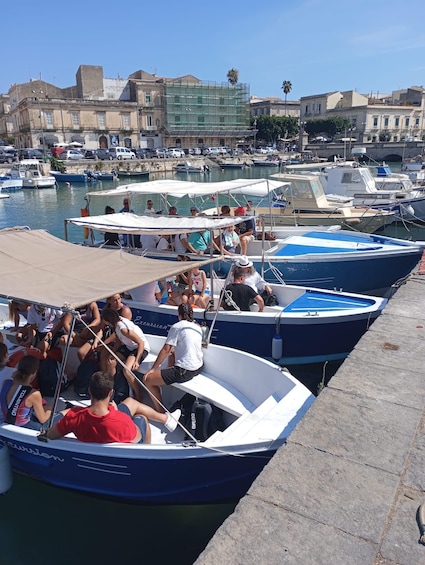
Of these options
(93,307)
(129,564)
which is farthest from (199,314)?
(129,564)

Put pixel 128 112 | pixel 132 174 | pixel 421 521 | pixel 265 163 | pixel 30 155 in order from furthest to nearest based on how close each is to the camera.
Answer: pixel 128 112 < pixel 265 163 < pixel 30 155 < pixel 132 174 < pixel 421 521

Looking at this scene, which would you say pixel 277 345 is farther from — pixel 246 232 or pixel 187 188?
pixel 246 232

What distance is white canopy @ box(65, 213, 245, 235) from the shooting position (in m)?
7.48

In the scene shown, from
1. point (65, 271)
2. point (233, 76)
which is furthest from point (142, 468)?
point (233, 76)

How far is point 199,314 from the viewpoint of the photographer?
7.75 meters

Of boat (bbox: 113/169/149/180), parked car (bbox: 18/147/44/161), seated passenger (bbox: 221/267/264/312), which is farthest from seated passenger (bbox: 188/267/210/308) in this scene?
parked car (bbox: 18/147/44/161)

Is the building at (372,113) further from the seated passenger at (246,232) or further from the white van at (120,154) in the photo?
the seated passenger at (246,232)

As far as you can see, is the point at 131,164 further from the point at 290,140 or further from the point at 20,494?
the point at 20,494

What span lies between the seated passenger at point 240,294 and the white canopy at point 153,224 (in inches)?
34.4

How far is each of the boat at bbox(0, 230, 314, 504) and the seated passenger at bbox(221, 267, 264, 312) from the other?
207 cm

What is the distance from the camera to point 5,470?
5023mm

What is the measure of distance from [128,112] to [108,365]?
80.8 meters

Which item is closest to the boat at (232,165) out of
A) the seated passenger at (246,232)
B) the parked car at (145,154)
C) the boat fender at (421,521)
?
the parked car at (145,154)

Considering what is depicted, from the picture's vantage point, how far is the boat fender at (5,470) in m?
4.95
